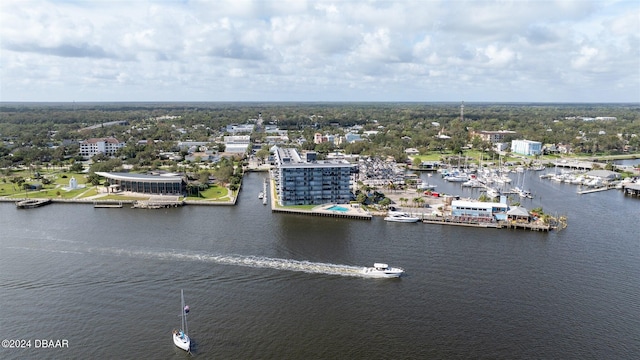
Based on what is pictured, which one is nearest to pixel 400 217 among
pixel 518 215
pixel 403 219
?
pixel 403 219

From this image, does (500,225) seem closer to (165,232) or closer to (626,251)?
(626,251)

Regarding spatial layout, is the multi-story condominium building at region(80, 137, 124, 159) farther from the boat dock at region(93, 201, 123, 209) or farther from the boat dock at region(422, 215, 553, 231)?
the boat dock at region(422, 215, 553, 231)

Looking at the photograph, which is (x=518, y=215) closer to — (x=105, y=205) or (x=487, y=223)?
(x=487, y=223)

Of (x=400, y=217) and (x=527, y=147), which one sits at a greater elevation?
(x=527, y=147)

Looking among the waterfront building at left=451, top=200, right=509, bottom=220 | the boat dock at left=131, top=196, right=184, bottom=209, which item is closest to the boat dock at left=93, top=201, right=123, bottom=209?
the boat dock at left=131, top=196, right=184, bottom=209

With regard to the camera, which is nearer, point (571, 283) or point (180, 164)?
point (571, 283)

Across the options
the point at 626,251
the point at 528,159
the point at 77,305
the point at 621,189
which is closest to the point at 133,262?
the point at 77,305
